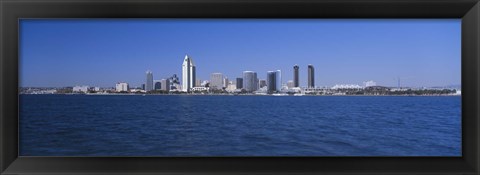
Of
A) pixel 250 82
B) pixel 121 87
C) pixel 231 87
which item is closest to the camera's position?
pixel 250 82

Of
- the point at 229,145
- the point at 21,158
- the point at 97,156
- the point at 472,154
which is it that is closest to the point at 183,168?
the point at 97,156

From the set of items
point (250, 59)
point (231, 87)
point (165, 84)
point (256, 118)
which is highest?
point (250, 59)

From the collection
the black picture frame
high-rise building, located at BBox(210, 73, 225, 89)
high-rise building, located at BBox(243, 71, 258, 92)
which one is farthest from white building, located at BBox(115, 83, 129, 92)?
the black picture frame

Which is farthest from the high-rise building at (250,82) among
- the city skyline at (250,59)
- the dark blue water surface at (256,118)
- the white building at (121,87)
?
the city skyline at (250,59)

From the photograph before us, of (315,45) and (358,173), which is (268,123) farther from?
(358,173)

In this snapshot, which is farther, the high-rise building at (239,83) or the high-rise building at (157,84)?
the high-rise building at (157,84)

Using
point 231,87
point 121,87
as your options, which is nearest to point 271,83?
point 231,87

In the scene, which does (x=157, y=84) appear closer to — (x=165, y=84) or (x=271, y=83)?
(x=165, y=84)

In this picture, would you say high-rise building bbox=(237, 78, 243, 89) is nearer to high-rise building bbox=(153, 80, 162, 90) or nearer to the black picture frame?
high-rise building bbox=(153, 80, 162, 90)

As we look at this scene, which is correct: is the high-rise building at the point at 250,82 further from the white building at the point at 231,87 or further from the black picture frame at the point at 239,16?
the black picture frame at the point at 239,16
